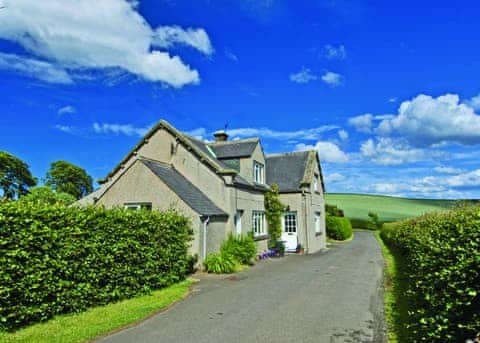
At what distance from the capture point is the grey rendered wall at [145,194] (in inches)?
630

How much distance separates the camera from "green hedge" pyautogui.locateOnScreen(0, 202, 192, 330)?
7641 mm

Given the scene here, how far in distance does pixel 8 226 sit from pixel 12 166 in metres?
51.0

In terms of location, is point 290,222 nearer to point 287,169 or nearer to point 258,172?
point 287,169

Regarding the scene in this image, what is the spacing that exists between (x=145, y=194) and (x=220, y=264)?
5.16m

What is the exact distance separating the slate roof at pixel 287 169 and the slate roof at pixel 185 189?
8.75m

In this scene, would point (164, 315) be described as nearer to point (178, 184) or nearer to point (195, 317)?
point (195, 317)

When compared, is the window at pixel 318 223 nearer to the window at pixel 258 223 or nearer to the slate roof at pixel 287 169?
the slate roof at pixel 287 169

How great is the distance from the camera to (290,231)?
25.7m

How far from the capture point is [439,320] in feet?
16.1

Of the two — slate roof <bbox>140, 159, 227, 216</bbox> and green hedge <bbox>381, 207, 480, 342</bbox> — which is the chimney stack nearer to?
slate roof <bbox>140, 159, 227, 216</bbox>

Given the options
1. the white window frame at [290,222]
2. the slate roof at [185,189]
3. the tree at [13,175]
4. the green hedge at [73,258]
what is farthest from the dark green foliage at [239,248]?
the tree at [13,175]

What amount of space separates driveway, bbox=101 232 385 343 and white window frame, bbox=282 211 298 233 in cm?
1055

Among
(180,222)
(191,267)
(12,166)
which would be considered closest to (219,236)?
(191,267)

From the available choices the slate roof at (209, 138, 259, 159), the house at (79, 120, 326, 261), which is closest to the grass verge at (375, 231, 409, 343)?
the house at (79, 120, 326, 261)
